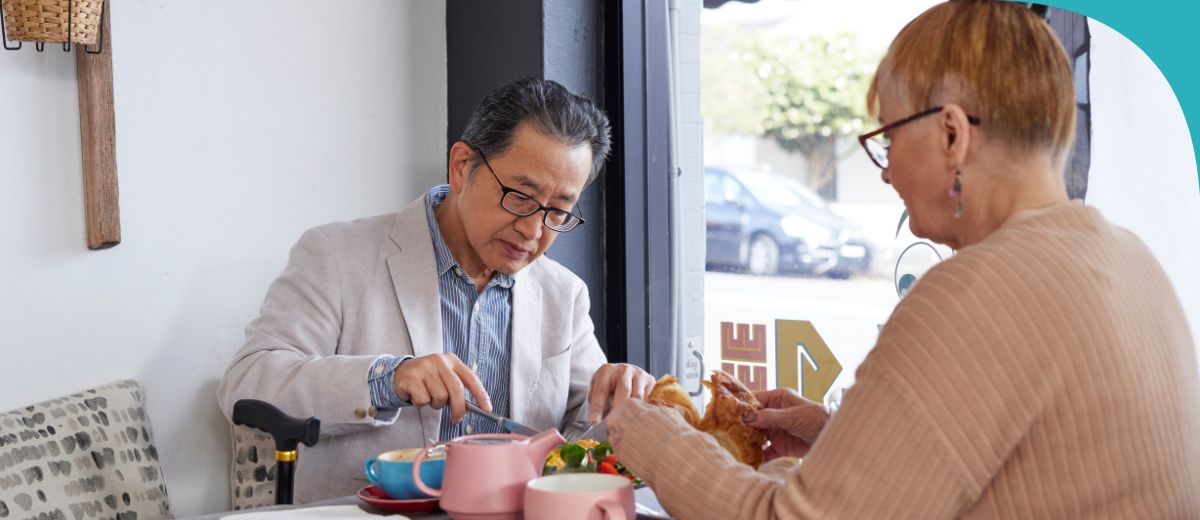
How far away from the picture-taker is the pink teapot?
4.67 feet

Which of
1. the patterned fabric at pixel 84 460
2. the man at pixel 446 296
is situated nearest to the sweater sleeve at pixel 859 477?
the man at pixel 446 296

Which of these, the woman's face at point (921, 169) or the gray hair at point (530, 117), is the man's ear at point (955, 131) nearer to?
the woman's face at point (921, 169)

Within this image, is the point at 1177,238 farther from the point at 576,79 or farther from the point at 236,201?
the point at 236,201

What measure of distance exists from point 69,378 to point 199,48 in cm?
80

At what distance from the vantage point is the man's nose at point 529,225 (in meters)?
2.17

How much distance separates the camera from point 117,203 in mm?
2393

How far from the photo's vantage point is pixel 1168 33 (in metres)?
1.82

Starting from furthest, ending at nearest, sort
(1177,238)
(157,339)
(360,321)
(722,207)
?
1. (722,207)
2. (157,339)
3. (360,321)
4. (1177,238)

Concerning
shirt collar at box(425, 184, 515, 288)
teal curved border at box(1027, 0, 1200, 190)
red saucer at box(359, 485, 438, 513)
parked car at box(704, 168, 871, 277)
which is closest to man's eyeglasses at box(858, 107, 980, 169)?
teal curved border at box(1027, 0, 1200, 190)

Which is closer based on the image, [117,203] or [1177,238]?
[1177,238]

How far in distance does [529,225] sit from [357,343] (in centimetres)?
41

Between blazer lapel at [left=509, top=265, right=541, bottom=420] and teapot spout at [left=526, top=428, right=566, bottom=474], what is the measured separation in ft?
2.52

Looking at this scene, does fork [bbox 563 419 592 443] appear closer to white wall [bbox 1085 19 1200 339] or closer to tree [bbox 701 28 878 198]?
tree [bbox 701 28 878 198]

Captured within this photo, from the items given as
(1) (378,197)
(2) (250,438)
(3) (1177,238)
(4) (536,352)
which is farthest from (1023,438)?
(1) (378,197)
